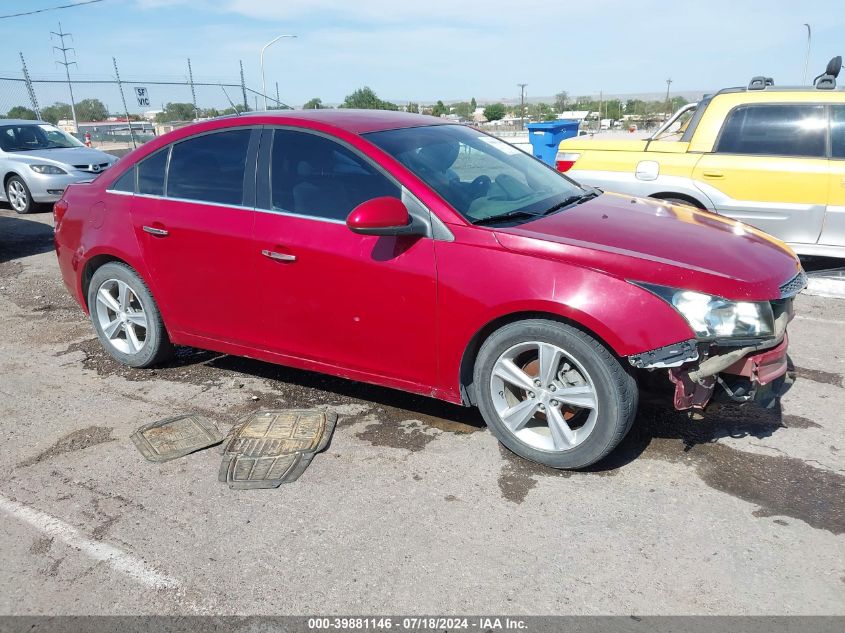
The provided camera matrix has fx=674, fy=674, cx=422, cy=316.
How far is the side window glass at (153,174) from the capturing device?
14.3 ft

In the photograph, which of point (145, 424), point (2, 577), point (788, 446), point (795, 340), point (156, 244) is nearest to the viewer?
point (2, 577)

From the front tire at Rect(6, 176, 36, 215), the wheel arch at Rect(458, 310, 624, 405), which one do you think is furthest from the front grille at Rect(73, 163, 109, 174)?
the wheel arch at Rect(458, 310, 624, 405)

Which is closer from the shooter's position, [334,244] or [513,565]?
[513,565]

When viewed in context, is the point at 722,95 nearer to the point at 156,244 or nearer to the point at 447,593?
the point at 156,244

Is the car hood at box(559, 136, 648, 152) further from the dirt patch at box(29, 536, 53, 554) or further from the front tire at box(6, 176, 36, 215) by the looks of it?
the front tire at box(6, 176, 36, 215)

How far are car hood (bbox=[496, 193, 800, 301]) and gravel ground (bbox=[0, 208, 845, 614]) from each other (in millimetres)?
671

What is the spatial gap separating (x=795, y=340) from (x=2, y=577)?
509 cm

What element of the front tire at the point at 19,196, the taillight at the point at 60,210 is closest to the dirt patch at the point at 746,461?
the taillight at the point at 60,210

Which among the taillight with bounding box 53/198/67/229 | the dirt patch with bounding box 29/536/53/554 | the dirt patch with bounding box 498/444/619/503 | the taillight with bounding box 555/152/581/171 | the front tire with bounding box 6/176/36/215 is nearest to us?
the dirt patch with bounding box 29/536/53/554

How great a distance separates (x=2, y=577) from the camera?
270 cm

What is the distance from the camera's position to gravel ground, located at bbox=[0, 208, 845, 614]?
99.8 inches

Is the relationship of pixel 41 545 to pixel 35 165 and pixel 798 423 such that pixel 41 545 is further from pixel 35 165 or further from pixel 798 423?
pixel 35 165

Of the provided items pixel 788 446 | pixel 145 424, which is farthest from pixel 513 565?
pixel 145 424

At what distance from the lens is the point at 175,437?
12.4 feet
